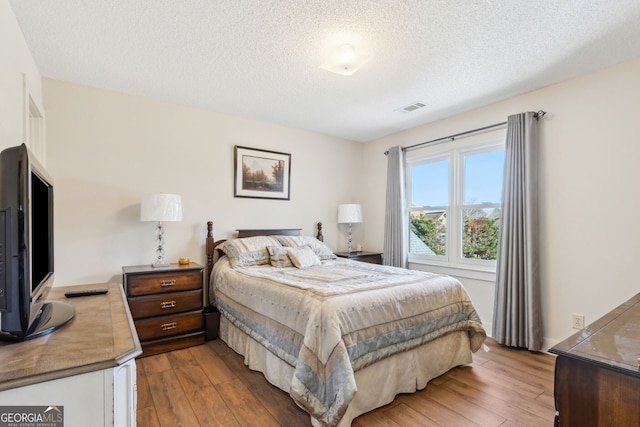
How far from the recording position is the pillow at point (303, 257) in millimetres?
3197

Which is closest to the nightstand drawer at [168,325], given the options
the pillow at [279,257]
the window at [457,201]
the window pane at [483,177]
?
the pillow at [279,257]

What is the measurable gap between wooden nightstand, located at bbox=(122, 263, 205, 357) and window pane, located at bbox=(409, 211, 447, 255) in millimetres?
2668

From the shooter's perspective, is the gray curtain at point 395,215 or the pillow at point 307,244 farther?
the gray curtain at point 395,215

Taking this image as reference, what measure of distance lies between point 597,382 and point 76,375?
153 cm

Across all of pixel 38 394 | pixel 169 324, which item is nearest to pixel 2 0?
pixel 38 394

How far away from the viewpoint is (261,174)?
12.7 ft

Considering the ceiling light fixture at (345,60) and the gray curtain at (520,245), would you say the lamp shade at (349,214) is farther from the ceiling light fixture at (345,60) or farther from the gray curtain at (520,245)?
the ceiling light fixture at (345,60)

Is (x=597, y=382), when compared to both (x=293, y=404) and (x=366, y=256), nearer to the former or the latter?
(x=293, y=404)

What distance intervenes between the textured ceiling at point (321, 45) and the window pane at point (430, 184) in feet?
2.91

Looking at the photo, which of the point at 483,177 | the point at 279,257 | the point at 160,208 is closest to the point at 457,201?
the point at 483,177

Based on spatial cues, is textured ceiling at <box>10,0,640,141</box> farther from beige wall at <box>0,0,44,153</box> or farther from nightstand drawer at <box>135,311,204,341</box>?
nightstand drawer at <box>135,311,204,341</box>

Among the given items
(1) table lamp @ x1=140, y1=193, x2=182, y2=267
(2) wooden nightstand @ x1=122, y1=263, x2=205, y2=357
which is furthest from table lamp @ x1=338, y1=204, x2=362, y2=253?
(1) table lamp @ x1=140, y1=193, x2=182, y2=267

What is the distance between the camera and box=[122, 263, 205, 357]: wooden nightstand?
268 centimetres

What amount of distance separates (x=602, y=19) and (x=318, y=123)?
2.73 meters
